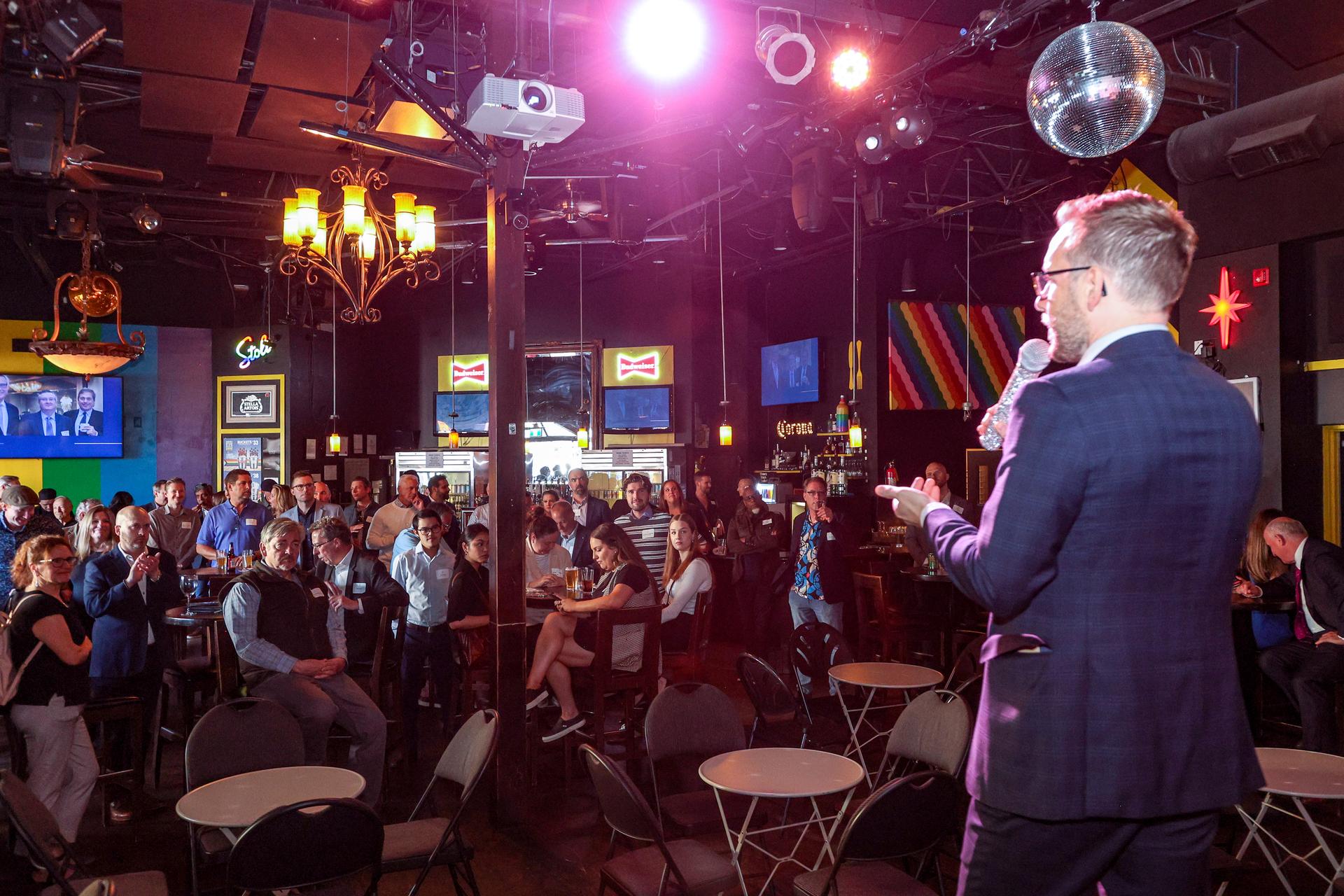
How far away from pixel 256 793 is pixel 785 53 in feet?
14.4

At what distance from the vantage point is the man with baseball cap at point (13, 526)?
6.83m

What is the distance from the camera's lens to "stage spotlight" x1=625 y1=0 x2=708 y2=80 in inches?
201

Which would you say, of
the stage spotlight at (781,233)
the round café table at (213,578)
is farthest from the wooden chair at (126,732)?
the stage spotlight at (781,233)

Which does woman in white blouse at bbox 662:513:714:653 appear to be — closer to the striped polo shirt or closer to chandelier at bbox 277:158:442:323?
the striped polo shirt

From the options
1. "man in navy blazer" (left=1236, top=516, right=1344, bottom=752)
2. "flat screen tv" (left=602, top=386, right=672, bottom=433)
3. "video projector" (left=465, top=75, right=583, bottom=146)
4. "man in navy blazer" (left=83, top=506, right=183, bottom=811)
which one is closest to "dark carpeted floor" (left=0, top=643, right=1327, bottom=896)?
"man in navy blazer" (left=1236, top=516, right=1344, bottom=752)

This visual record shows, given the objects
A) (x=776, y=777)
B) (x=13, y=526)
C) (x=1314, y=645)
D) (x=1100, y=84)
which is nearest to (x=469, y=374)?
(x=13, y=526)

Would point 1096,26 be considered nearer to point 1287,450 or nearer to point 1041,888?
point 1041,888

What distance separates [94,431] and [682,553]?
10777 millimetres

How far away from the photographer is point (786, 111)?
732cm

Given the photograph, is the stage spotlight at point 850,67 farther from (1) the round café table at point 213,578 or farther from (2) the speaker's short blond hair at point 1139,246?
(1) the round café table at point 213,578

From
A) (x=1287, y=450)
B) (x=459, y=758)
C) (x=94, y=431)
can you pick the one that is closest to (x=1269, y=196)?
(x=1287, y=450)

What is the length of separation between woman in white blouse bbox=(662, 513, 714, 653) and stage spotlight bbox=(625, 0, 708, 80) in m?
3.07

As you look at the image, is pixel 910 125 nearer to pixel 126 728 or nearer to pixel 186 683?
pixel 186 683

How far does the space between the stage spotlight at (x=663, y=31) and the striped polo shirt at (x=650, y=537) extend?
4.75m
